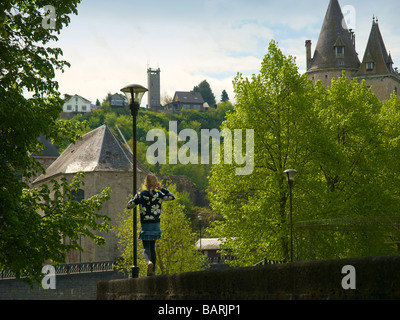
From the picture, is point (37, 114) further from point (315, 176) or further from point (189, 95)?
point (189, 95)

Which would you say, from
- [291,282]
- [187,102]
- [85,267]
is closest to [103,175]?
[85,267]

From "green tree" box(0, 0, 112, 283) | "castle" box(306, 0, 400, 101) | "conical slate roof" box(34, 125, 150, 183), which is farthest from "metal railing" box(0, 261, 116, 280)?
"castle" box(306, 0, 400, 101)

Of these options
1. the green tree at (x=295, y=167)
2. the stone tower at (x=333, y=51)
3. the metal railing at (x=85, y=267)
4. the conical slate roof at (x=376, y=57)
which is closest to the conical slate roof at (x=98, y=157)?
the metal railing at (x=85, y=267)

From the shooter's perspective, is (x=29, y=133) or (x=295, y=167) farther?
(x=295, y=167)

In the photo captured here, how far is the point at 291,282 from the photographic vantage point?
21.0 ft

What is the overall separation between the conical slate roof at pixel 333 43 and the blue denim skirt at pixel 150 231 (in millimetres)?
77132

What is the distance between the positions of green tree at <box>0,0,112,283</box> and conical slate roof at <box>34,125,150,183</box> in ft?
131

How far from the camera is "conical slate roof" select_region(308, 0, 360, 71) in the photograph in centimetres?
8444

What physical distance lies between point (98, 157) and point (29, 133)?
43.6m

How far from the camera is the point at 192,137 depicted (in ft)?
518

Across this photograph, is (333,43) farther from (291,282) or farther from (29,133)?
(291,282)

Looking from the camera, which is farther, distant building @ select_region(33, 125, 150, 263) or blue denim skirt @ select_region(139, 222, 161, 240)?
distant building @ select_region(33, 125, 150, 263)

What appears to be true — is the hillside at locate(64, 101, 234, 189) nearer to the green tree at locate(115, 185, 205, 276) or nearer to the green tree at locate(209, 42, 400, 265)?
the green tree at locate(115, 185, 205, 276)
